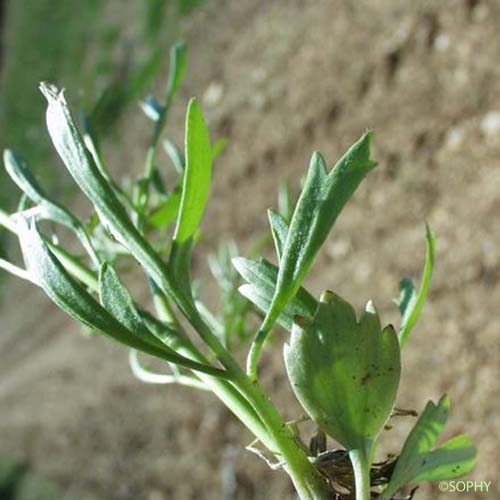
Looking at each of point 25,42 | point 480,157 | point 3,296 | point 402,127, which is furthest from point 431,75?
point 25,42

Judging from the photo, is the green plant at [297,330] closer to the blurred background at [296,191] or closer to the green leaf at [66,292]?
the green leaf at [66,292]

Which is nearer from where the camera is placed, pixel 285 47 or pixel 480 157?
pixel 480 157

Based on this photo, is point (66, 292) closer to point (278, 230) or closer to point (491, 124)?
point (278, 230)

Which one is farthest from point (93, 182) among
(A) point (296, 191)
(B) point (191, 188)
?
(A) point (296, 191)

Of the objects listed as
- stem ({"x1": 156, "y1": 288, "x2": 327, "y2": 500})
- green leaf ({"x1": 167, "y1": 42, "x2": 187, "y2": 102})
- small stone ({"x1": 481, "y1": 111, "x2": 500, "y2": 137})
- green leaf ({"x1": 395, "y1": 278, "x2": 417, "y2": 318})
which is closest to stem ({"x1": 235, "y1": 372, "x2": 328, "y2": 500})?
stem ({"x1": 156, "y1": 288, "x2": 327, "y2": 500})

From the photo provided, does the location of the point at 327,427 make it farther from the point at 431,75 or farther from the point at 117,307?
the point at 431,75

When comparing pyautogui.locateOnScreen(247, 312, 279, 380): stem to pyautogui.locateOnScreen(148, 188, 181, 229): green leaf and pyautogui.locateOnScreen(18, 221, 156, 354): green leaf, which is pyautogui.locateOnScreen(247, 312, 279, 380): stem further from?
pyautogui.locateOnScreen(148, 188, 181, 229): green leaf
